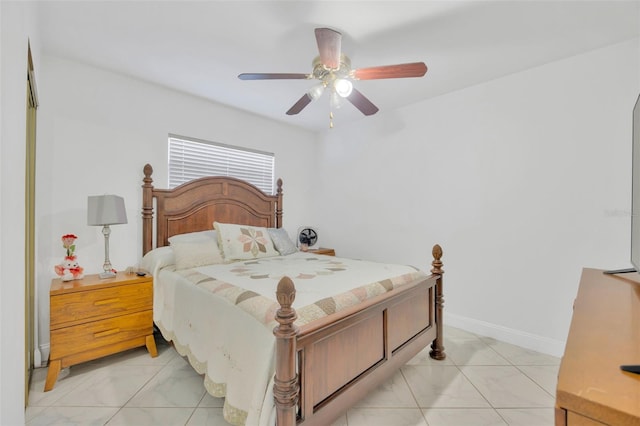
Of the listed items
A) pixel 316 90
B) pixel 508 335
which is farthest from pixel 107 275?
pixel 508 335

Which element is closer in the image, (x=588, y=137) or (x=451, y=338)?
(x=588, y=137)

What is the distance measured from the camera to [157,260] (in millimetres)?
2590

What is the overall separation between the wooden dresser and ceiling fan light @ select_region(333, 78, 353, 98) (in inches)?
68.9

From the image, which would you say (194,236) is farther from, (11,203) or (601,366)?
(601,366)

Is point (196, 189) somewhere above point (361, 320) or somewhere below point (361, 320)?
above

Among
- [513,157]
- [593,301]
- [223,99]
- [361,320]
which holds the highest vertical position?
[223,99]

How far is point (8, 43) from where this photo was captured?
1.08 metres

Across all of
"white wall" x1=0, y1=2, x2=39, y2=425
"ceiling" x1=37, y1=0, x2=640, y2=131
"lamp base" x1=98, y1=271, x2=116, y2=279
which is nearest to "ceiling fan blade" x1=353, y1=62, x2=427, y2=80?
"ceiling" x1=37, y1=0, x2=640, y2=131

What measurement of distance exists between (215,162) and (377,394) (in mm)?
2972

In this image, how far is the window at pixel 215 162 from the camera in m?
3.24

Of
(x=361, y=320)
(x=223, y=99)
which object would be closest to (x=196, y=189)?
(x=223, y=99)

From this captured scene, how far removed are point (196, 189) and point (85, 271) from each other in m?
1.27

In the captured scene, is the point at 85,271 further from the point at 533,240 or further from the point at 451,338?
the point at 533,240

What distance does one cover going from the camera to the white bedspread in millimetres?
1407
